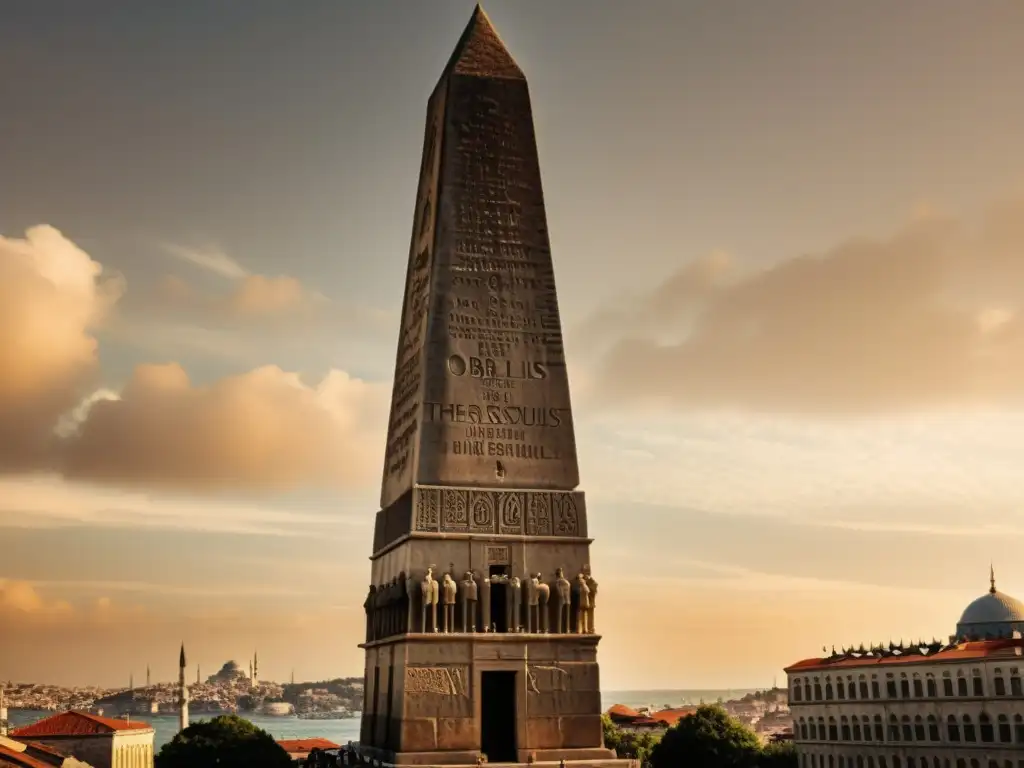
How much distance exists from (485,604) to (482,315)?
355 inches

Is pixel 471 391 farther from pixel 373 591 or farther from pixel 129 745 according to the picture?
pixel 129 745

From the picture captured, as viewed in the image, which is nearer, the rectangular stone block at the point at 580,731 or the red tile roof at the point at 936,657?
the rectangular stone block at the point at 580,731

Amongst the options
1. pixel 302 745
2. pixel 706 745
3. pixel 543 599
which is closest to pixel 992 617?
pixel 706 745

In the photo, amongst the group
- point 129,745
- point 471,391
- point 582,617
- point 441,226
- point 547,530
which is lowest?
point 129,745

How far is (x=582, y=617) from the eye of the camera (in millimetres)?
37500

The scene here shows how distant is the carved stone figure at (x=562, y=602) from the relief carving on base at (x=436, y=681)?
3.38 meters

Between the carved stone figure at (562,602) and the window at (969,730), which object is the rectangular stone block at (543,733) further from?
the window at (969,730)

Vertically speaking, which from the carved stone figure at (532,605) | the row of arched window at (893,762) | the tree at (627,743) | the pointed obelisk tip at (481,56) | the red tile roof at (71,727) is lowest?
the row of arched window at (893,762)

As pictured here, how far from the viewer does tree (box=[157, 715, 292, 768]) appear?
2820 inches

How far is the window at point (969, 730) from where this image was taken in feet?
296

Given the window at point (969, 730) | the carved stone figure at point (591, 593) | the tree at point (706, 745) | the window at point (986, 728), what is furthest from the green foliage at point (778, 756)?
the carved stone figure at point (591, 593)

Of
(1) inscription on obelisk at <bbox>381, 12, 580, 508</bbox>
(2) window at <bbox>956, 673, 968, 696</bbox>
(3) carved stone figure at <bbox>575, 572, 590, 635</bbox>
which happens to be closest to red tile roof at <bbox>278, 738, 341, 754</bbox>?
(2) window at <bbox>956, 673, 968, 696</bbox>

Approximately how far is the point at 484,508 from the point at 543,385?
14.5ft

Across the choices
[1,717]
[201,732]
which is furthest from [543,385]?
[1,717]
